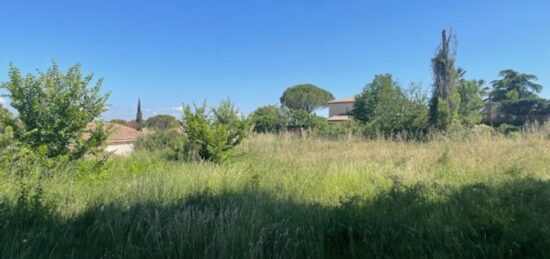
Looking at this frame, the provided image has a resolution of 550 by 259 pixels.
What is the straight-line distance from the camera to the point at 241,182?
569cm

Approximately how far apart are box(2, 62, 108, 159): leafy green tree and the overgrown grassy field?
1.08m

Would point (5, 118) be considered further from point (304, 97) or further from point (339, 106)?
point (339, 106)

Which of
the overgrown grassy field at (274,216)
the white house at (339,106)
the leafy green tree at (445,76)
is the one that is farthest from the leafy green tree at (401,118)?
the white house at (339,106)

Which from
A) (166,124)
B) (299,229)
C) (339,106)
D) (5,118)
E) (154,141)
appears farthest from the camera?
(339,106)

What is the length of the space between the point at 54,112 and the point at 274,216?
200 inches

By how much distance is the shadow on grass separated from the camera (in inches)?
119

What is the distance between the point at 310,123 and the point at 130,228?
1945 cm

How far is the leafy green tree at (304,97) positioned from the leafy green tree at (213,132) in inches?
1791

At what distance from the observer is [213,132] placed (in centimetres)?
905

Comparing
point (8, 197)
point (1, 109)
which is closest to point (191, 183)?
point (8, 197)

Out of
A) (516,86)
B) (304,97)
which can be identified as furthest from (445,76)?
(516,86)

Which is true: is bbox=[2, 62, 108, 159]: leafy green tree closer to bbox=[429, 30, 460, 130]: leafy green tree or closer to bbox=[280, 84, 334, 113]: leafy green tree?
bbox=[429, 30, 460, 130]: leafy green tree

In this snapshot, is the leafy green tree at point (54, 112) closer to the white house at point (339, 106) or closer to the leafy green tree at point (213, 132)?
the leafy green tree at point (213, 132)

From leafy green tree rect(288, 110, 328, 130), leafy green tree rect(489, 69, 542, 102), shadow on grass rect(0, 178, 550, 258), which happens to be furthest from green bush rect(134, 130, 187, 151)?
leafy green tree rect(489, 69, 542, 102)
